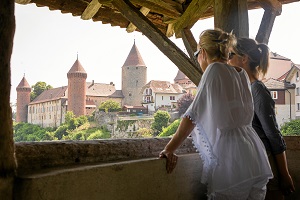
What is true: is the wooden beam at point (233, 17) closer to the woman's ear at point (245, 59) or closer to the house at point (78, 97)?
the woman's ear at point (245, 59)

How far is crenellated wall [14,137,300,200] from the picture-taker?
135cm

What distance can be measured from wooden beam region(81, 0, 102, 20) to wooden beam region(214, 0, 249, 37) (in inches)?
59.2

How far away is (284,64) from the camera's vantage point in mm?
39906

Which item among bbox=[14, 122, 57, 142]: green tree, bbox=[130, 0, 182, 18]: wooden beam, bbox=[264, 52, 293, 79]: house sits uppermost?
bbox=[264, 52, 293, 79]: house

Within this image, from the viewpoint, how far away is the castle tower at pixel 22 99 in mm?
68250

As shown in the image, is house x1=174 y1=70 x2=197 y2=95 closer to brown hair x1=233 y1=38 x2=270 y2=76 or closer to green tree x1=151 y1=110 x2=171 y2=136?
green tree x1=151 y1=110 x2=171 y2=136

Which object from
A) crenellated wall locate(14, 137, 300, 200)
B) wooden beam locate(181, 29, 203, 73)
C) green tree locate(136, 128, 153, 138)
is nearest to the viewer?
crenellated wall locate(14, 137, 300, 200)

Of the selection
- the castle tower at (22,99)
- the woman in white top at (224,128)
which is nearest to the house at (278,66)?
the woman in white top at (224,128)

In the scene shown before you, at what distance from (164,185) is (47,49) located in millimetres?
115246

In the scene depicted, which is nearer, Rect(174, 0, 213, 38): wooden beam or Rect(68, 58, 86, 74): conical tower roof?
Rect(174, 0, 213, 38): wooden beam

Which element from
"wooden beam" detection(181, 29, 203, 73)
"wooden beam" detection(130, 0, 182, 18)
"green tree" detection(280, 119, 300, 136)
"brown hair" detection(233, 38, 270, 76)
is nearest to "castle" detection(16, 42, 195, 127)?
"green tree" detection(280, 119, 300, 136)

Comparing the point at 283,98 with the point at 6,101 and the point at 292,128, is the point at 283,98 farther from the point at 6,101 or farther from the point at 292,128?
the point at 6,101

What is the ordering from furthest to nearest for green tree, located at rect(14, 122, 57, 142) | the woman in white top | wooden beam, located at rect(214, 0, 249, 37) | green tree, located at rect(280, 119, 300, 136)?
green tree, located at rect(14, 122, 57, 142)
green tree, located at rect(280, 119, 300, 136)
wooden beam, located at rect(214, 0, 249, 37)
the woman in white top

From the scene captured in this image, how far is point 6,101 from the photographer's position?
1229 millimetres
